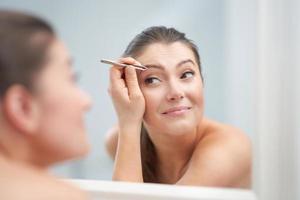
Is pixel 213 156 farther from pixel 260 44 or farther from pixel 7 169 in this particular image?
pixel 7 169

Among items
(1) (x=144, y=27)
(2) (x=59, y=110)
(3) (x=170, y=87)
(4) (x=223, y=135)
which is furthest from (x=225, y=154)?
(2) (x=59, y=110)

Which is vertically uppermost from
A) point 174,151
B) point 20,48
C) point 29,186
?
point 20,48

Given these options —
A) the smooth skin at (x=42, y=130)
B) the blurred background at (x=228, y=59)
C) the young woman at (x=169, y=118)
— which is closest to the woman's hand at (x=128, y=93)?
the young woman at (x=169, y=118)

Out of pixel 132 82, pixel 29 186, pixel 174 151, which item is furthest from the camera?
pixel 174 151

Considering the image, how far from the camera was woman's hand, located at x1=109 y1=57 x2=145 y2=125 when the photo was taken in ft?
2.33

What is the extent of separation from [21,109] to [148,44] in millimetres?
440

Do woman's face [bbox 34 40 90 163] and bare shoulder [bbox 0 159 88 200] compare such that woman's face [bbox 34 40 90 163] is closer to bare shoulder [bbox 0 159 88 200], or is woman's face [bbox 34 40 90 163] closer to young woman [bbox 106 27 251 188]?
bare shoulder [bbox 0 159 88 200]

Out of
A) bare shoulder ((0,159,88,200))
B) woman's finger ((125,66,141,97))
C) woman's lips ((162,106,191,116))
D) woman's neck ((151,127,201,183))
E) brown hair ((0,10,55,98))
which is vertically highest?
brown hair ((0,10,55,98))

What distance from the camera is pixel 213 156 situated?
2.41 ft

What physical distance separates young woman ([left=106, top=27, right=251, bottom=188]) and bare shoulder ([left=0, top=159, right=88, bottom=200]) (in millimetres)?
346

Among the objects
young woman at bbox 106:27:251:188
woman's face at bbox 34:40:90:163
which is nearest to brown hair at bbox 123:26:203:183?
young woman at bbox 106:27:251:188

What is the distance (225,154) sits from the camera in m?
0.74

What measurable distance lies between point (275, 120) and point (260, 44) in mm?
113

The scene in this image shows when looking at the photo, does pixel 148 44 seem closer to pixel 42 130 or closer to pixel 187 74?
pixel 187 74
